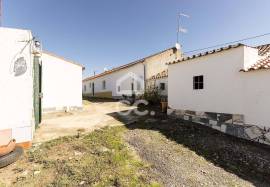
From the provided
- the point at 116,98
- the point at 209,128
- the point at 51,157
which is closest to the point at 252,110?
the point at 209,128

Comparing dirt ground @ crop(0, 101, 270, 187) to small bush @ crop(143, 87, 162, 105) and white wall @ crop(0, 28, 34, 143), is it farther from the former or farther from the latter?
small bush @ crop(143, 87, 162, 105)

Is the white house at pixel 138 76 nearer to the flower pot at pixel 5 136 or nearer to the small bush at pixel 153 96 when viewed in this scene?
the small bush at pixel 153 96

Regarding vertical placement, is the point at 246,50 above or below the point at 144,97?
A: above

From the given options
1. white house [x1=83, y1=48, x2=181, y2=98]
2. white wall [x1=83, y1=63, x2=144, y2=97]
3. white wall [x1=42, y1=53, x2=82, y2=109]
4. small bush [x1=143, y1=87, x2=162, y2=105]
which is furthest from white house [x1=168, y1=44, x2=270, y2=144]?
white wall [x1=83, y1=63, x2=144, y2=97]

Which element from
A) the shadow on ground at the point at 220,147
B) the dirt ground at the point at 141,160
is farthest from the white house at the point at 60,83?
the shadow on ground at the point at 220,147

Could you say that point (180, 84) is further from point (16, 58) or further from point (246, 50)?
point (16, 58)

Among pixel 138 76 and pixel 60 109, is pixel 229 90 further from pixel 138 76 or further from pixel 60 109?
pixel 138 76

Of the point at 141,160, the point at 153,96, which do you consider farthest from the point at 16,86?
the point at 153,96

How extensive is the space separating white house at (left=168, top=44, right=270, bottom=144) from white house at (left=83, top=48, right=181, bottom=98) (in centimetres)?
620

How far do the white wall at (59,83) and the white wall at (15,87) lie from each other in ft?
24.4

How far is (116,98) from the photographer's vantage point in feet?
78.7

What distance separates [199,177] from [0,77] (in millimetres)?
6419

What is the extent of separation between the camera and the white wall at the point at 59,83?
538 inches

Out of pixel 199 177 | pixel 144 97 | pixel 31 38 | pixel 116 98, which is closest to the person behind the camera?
pixel 199 177
